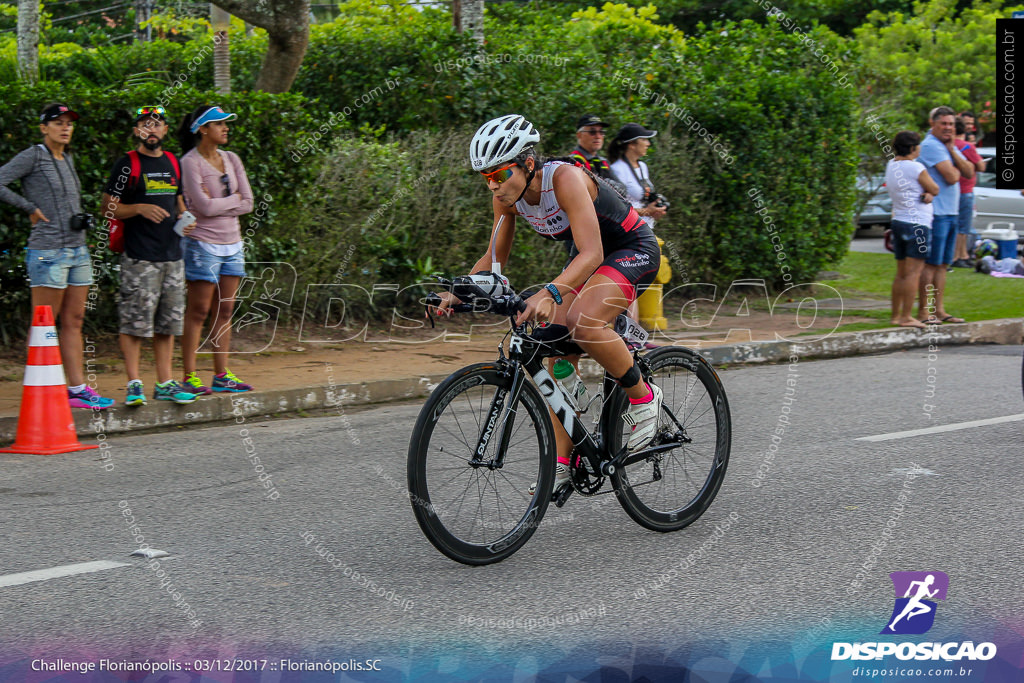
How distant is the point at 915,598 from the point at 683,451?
137cm

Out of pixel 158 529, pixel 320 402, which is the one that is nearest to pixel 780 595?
pixel 158 529

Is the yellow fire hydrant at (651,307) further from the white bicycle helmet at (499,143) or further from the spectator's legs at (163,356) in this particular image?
the white bicycle helmet at (499,143)

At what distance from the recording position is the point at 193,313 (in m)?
7.99

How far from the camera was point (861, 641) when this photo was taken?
377 cm

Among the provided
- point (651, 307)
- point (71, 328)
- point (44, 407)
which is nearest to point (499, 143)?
point (44, 407)

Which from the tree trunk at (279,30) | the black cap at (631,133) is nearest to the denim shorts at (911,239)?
the black cap at (631,133)

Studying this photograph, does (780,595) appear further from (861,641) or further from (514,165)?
(514,165)

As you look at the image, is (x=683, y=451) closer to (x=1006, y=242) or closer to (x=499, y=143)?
(x=499, y=143)

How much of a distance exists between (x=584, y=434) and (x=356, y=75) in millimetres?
8916

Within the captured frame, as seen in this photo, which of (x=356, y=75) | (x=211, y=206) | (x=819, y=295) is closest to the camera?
(x=211, y=206)

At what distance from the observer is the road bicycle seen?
4.27m

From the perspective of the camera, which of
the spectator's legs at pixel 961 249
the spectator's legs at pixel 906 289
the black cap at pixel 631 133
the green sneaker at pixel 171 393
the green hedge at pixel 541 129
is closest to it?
the green sneaker at pixel 171 393

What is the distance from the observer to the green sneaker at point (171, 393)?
7.66m

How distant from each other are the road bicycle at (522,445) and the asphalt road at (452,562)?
171mm
